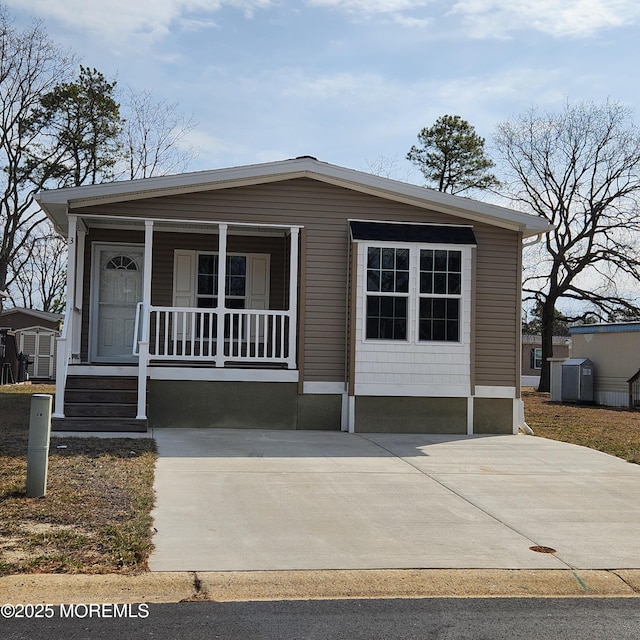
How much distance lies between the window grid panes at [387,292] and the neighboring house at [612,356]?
1390cm

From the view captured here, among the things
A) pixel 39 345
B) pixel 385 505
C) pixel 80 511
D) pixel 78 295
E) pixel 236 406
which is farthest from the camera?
pixel 39 345

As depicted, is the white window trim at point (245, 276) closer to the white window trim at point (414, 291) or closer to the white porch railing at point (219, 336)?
the white porch railing at point (219, 336)

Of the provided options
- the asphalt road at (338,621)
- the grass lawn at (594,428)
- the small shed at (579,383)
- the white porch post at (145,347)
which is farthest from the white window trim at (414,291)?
the small shed at (579,383)

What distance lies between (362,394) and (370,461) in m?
2.88

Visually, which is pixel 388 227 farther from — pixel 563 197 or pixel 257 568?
pixel 563 197

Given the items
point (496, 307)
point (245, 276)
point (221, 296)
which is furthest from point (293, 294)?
point (496, 307)

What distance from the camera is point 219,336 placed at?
12.6 m

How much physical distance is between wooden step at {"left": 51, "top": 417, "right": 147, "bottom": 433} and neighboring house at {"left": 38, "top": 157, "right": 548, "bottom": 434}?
0.78m

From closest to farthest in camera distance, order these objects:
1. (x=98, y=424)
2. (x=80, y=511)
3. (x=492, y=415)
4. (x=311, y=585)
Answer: (x=311, y=585), (x=80, y=511), (x=98, y=424), (x=492, y=415)

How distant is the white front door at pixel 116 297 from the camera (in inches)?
567

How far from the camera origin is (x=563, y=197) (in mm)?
35594

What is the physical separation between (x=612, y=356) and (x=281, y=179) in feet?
53.4

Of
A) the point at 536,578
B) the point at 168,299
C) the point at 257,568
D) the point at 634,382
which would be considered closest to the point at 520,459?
the point at 536,578

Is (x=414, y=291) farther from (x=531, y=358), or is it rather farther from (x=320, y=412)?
(x=531, y=358)
